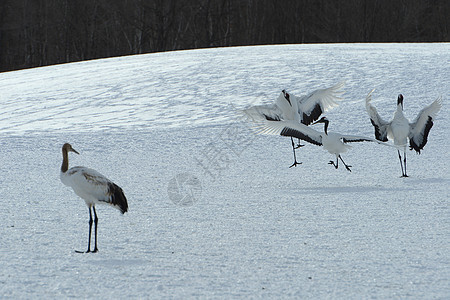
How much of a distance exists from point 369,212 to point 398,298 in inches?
113

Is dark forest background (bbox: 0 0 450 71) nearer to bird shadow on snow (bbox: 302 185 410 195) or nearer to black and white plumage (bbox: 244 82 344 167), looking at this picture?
black and white plumage (bbox: 244 82 344 167)

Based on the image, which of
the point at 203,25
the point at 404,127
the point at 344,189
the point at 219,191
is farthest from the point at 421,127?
the point at 203,25

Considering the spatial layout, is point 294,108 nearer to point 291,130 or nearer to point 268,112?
point 268,112

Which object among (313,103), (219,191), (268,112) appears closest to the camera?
(219,191)

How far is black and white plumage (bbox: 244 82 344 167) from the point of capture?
10297 millimetres

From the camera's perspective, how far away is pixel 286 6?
1682 inches

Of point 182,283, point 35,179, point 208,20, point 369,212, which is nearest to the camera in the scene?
point 182,283

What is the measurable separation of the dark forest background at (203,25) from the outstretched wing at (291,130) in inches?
1249

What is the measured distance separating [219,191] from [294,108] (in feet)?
7.42

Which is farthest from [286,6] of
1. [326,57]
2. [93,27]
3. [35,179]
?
[35,179]

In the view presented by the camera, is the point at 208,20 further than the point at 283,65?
Yes

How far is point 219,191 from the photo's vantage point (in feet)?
29.0

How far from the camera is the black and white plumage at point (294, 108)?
33.8 feet

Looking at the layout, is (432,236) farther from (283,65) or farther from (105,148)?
(283,65)
